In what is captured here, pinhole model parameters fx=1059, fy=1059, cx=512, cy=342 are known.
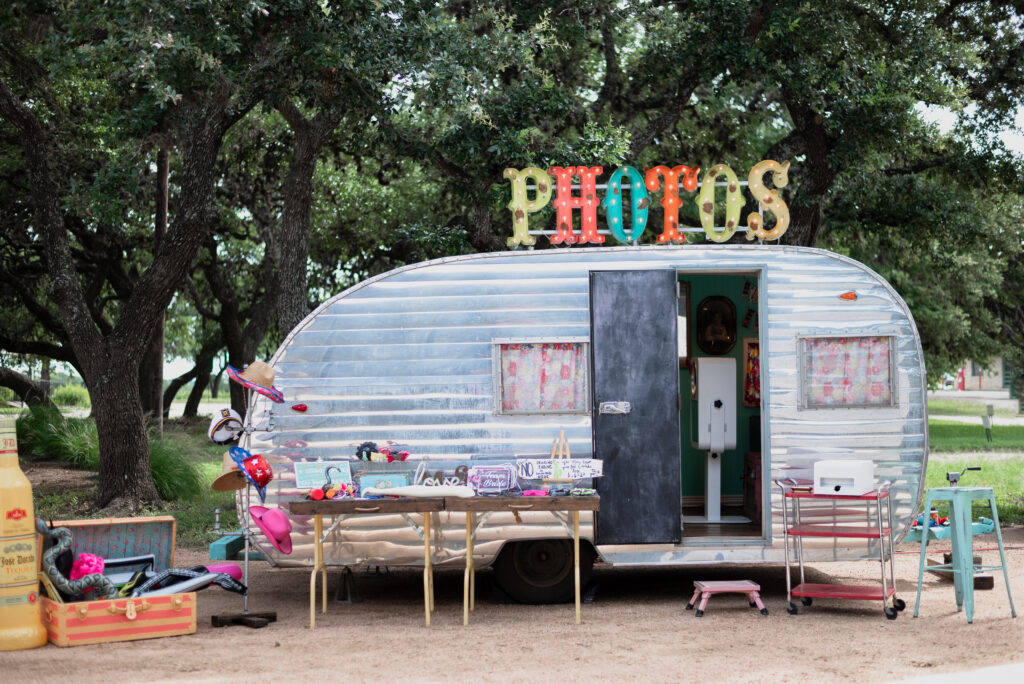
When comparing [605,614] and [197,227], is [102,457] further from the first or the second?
[605,614]

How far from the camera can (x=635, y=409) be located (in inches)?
316

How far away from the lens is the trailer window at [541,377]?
8.00 meters

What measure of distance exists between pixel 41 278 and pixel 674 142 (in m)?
12.0

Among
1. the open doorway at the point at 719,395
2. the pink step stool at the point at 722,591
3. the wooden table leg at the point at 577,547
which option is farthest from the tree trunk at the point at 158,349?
the pink step stool at the point at 722,591

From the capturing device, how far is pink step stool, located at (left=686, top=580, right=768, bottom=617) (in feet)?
25.3

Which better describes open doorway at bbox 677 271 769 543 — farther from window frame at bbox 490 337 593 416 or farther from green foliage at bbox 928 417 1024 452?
green foliage at bbox 928 417 1024 452

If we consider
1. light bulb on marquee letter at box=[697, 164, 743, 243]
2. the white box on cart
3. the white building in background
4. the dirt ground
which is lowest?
the dirt ground

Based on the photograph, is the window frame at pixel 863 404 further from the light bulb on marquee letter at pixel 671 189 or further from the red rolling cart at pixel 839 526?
the light bulb on marquee letter at pixel 671 189

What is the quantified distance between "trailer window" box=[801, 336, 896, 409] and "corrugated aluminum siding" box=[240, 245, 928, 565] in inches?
2.7

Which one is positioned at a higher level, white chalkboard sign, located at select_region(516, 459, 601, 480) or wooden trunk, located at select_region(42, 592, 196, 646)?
white chalkboard sign, located at select_region(516, 459, 601, 480)

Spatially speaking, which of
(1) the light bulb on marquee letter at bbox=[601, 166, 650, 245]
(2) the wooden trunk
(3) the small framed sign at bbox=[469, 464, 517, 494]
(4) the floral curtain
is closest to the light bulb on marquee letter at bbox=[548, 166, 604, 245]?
(1) the light bulb on marquee letter at bbox=[601, 166, 650, 245]

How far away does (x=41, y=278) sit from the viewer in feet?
65.3

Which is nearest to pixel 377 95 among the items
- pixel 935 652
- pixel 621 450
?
pixel 621 450

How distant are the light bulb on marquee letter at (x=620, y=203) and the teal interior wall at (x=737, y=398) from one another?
1691 millimetres
